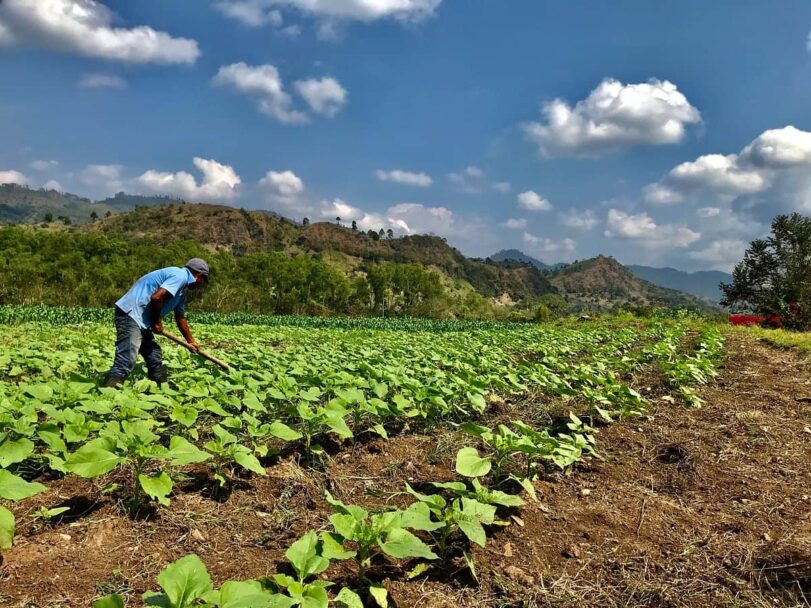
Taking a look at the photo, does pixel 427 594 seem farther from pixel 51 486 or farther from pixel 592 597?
pixel 51 486

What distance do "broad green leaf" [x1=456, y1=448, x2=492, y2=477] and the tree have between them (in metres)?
31.4

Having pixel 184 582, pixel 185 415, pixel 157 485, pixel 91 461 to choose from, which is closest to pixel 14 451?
pixel 91 461

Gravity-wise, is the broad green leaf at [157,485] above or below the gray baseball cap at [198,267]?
below

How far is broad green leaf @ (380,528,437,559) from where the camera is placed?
2.29 meters

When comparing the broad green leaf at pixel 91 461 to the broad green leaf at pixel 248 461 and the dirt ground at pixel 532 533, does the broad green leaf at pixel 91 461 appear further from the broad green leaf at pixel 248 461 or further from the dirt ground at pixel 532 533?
the broad green leaf at pixel 248 461

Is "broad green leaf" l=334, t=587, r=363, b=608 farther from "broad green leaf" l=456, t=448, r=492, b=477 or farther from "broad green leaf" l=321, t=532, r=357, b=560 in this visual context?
"broad green leaf" l=456, t=448, r=492, b=477

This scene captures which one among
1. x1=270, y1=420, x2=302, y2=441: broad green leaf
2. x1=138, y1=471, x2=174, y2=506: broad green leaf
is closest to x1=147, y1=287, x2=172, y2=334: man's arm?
x1=270, y1=420, x2=302, y2=441: broad green leaf

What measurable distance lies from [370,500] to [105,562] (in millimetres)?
1713

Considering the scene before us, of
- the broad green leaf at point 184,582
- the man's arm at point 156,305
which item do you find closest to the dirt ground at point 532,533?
the broad green leaf at point 184,582

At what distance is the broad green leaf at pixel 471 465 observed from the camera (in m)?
3.11

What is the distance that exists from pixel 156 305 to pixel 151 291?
32cm

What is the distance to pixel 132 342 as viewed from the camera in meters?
6.30

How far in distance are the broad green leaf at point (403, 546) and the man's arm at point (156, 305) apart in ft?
17.5

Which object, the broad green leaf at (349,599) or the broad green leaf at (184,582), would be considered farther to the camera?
the broad green leaf at (349,599)
